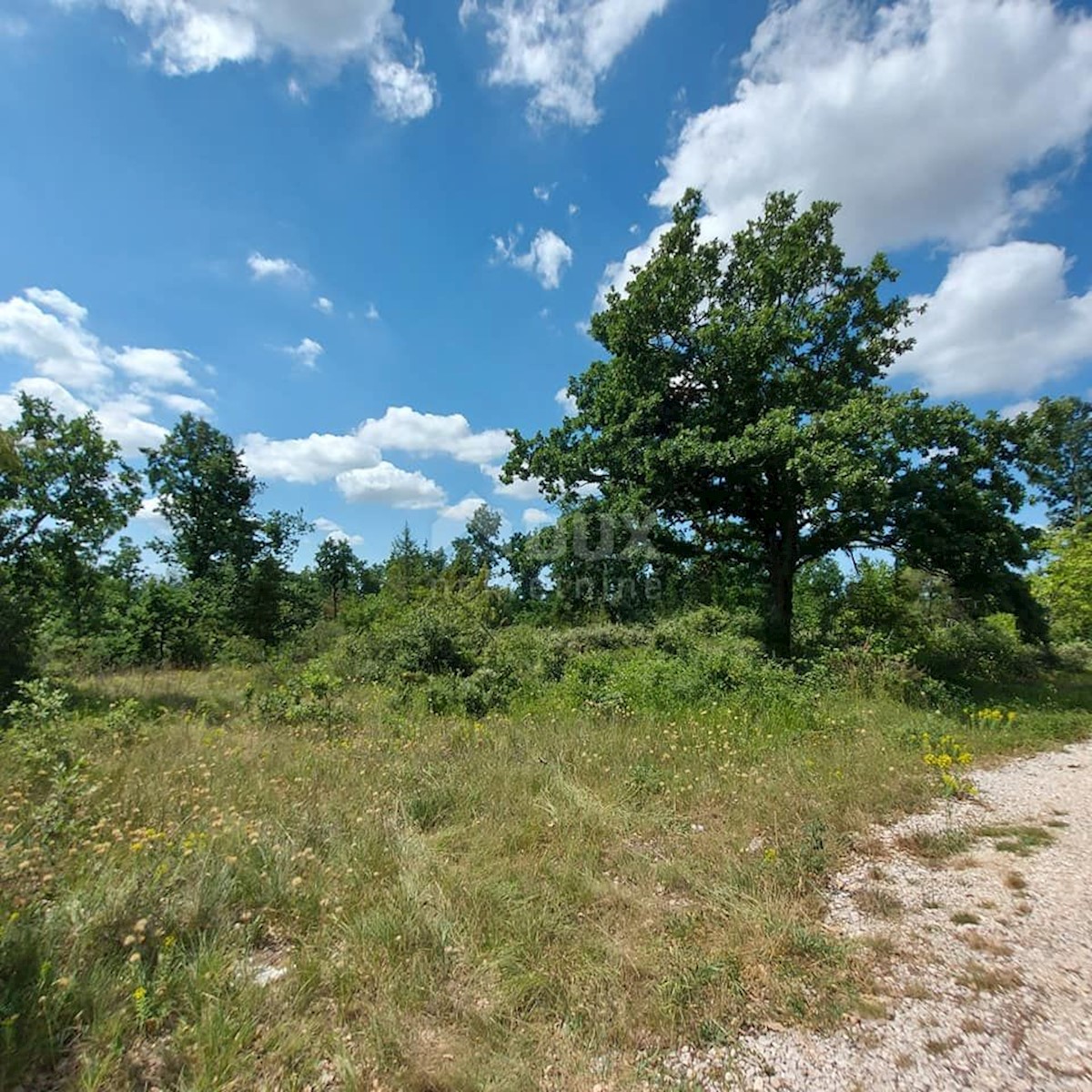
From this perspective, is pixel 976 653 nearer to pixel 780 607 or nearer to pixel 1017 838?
pixel 780 607

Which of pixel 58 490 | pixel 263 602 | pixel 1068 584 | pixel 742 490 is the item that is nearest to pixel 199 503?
pixel 263 602

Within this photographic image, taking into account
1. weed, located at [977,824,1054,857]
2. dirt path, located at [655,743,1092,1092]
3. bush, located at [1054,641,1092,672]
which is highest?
bush, located at [1054,641,1092,672]

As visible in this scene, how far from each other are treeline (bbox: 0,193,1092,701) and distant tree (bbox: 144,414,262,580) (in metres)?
16.9

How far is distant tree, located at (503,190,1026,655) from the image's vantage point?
12711 mm

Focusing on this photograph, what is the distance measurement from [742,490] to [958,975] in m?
13.6

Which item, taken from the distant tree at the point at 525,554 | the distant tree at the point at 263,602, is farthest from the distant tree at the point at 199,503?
the distant tree at the point at 525,554

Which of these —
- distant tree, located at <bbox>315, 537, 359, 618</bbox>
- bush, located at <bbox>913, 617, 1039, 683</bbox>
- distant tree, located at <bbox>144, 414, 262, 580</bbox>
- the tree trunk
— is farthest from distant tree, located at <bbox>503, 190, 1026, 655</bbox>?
distant tree, located at <bbox>315, 537, 359, 618</bbox>

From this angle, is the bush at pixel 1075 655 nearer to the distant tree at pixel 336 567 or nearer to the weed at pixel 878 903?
the weed at pixel 878 903

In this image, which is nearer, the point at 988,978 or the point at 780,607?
the point at 988,978

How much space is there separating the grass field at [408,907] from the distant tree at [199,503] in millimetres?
33365

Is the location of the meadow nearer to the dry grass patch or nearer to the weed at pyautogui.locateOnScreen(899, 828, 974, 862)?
the weed at pyautogui.locateOnScreen(899, 828, 974, 862)

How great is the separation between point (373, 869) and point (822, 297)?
1702cm

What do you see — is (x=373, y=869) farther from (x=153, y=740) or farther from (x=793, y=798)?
(x=153, y=740)

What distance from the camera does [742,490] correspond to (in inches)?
613
